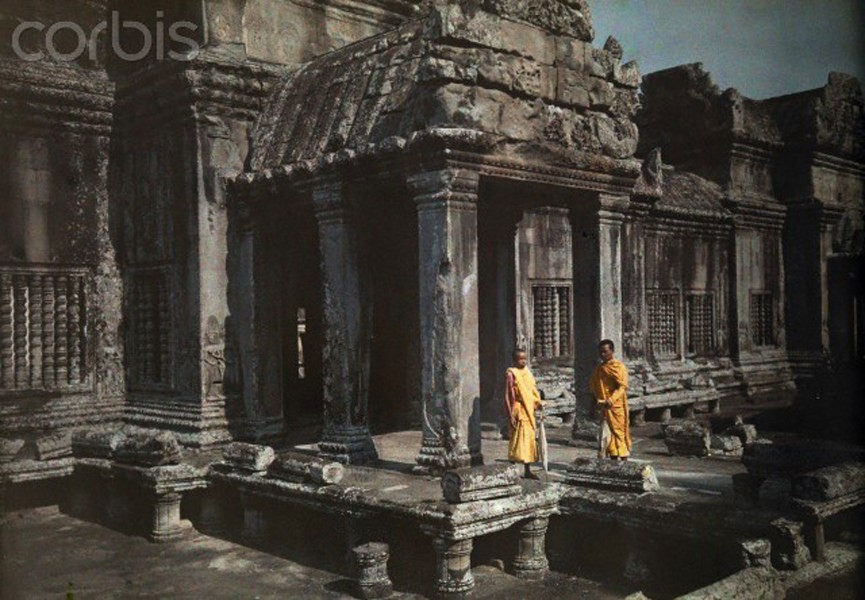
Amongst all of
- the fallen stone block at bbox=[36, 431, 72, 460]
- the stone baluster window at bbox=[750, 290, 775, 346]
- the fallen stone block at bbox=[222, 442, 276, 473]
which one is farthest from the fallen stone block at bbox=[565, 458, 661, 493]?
the stone baluster window at bbox=[750, 290, 775, 346]

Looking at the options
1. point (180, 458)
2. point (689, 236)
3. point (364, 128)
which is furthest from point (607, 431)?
point (689, 236)

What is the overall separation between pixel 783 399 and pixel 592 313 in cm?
1003

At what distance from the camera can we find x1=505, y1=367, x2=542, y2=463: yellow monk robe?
885 centimetres

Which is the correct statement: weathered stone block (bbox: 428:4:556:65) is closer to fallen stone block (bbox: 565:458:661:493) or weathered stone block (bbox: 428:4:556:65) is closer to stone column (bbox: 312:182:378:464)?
stone column (bbox: 312:182:378:464)

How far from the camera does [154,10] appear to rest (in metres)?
11.6

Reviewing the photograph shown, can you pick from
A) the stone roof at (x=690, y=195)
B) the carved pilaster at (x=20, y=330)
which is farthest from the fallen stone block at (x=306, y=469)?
the stone roof at (x=690, y=195)

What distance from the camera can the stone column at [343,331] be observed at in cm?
964

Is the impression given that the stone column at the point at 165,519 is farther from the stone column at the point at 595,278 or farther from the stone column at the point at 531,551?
the stone column at the point at 595,278

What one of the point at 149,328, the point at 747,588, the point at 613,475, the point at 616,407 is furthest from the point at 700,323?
the point at 747,588

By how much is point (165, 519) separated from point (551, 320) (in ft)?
26.0

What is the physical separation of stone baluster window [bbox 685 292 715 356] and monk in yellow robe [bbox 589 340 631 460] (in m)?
9.41

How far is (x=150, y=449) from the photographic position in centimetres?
976

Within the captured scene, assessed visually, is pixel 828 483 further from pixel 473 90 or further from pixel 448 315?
pixel 473 90

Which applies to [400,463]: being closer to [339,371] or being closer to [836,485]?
[339,371]
